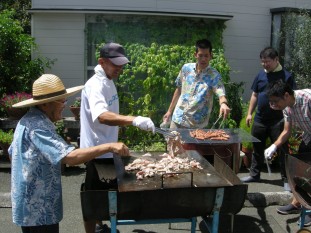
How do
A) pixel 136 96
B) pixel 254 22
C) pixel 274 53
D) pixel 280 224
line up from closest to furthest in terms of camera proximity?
1. pixel 280 224
2. pixel 274 53
3. pixel 136 96
4. pixel 254 22

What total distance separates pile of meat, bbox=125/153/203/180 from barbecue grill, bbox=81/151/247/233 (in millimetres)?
128

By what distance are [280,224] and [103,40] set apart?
19.0 ft

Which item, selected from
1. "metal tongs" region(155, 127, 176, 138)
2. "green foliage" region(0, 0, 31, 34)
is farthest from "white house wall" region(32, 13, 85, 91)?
"green foliage" region(0, 0, 31, 34)

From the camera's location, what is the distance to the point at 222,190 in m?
3.17

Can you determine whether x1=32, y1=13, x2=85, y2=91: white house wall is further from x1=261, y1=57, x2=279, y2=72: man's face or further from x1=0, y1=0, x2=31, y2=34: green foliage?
x1=0, y1=0, x2=31, y2=34: green foliage

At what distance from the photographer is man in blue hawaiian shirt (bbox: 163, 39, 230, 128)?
5141 millimetres

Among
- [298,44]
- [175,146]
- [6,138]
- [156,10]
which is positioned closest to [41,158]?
[175,146]

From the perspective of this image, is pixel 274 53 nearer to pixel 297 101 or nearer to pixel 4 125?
pixel 297 101

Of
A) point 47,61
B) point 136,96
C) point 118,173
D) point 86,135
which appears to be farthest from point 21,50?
point 118,173

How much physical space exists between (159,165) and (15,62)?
19.3 ft

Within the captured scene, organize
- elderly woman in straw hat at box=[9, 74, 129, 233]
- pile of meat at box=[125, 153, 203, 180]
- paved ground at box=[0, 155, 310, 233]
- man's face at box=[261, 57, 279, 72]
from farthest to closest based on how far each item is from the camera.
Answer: man's face at box=[261, 57, 279, 72], paved ground at box=[0, 155, 310, 233], pile of meat at box=[125, 153, 203, 180], elderly woman in straw hat at box=[9, 74, 129, 233]

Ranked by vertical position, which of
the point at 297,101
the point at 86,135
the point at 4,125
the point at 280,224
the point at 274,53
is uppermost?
the point at 274,53

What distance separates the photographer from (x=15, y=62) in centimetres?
857

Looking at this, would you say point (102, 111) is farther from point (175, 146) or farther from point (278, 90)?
point (278, 90)
